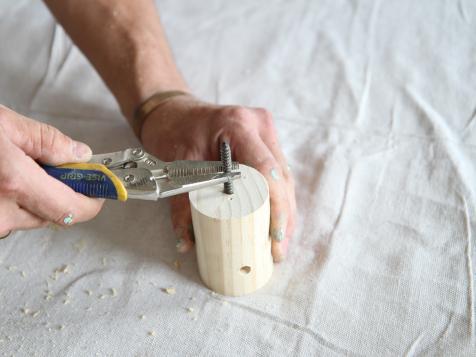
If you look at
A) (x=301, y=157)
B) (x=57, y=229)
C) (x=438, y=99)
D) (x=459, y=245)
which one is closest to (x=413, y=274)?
(x=459, y=245)

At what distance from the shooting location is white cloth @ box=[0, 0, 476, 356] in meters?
0.74

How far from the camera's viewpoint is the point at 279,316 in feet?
2.49

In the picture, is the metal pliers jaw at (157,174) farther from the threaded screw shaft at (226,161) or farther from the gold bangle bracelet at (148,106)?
the gold bangle bracelet at (148,106)

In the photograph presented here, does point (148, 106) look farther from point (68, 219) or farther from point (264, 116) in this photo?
point (68, 219)

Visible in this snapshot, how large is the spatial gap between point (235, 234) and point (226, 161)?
0.34ft

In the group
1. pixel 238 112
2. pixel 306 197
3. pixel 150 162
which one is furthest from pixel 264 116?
pixel 150 162

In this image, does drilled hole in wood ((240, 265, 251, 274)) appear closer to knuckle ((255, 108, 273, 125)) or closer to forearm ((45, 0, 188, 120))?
knuckle ((255, 108, 273, 125))

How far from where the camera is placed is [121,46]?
104cm

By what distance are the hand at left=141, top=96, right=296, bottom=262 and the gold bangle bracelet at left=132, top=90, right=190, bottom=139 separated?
0.01 meters

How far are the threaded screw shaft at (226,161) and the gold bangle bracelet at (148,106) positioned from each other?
336mm

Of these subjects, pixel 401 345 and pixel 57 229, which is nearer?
pixel 401 345

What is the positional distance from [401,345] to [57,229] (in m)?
0.61


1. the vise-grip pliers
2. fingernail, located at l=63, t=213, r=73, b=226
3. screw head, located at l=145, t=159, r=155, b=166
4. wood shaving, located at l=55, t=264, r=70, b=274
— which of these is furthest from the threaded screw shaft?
wood shaving, located at l=55, t=264, r=70, b=274

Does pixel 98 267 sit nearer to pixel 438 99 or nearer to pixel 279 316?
pixel 279 316
